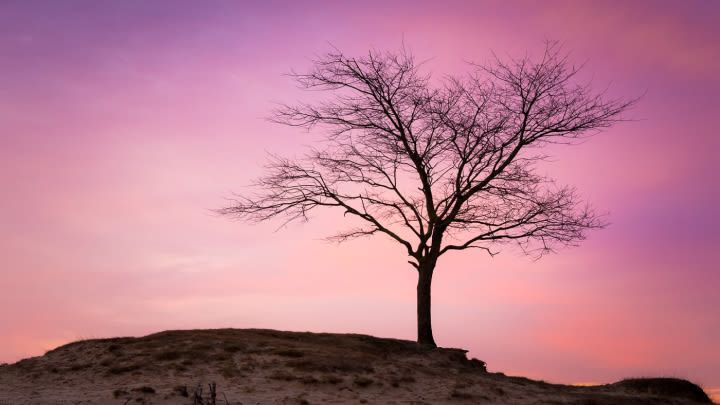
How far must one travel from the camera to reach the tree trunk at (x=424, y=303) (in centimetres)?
2438

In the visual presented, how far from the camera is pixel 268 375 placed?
17.1 m

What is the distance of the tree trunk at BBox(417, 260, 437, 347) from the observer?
2438cm

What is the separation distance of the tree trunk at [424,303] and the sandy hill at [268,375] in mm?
1574

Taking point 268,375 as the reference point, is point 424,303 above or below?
above

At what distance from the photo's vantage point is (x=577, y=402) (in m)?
18.9

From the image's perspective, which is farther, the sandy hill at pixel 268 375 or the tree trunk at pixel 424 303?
the tree trunk at pixel 424 303

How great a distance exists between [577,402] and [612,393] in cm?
384

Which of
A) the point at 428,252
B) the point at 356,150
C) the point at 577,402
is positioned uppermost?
the point at 356,150

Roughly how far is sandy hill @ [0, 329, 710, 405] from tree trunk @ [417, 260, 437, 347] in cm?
157

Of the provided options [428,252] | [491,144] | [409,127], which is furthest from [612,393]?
[409,127]

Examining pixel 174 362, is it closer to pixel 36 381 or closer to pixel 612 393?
pixel 36 381

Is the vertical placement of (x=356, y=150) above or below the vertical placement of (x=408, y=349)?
above

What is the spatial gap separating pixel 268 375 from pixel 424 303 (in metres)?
8.72

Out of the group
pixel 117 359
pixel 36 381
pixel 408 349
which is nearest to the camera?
pixel 36 381
